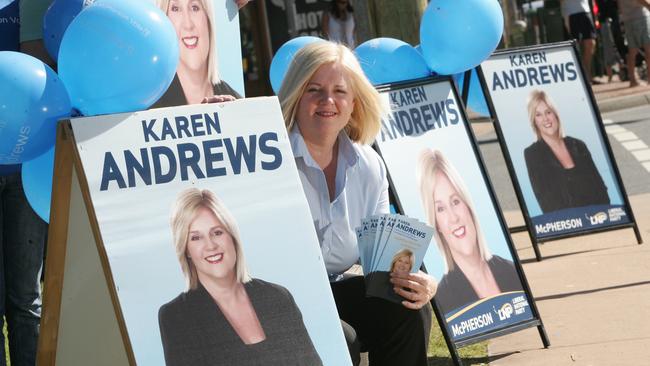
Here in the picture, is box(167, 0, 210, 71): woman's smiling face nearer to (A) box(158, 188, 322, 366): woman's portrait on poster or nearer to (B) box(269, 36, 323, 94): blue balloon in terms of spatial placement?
(B) box(269, 36, 323, 94): blue balloon

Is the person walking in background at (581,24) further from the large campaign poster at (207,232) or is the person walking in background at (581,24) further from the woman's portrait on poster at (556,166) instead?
the large campaign poster at (207,232)

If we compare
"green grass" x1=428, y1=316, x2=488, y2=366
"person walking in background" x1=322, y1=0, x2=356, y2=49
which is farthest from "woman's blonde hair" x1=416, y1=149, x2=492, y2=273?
"person walking in background" x1=322, y1=0, x2=356, y2=49

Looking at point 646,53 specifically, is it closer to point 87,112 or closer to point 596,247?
point 596,247

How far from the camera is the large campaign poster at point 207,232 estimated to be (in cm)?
359

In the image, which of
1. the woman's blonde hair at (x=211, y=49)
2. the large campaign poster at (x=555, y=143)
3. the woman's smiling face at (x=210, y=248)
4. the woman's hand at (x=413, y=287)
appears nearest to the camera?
the woman's smiling face at (x=210, y=248)

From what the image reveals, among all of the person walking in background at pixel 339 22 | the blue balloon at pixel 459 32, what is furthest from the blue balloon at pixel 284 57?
the person walking in background at pixel 339 22

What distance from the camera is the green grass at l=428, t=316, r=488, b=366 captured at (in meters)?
5.59

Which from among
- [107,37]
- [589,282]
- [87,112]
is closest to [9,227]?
[87,112]

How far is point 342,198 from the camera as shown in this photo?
461 cm

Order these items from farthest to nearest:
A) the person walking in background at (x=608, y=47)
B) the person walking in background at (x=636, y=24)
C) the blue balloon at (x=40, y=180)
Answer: the person walking in background at (x=608, y=47) → the person walking in background at (x=636, y=24) → the blue balloon at (x=40, y=180)

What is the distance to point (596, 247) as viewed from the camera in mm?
7738

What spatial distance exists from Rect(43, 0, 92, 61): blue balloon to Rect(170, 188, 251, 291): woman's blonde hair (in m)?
0.90

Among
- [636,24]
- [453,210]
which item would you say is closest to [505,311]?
[453,210]

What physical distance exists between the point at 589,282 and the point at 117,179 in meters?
3.83
